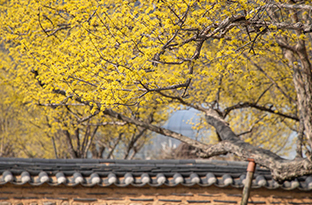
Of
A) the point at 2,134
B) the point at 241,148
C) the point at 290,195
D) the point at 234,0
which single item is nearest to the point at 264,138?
the point at 290,195

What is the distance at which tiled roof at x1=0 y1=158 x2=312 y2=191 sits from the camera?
16.7ft

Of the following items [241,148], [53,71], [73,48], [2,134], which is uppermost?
[2,134]

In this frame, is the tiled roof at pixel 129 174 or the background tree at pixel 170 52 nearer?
the background tree at pixel 170 52

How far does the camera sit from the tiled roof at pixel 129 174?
5086 mm

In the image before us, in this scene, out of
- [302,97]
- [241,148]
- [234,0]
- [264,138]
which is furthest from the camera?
[264,138]

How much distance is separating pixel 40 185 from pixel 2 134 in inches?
367

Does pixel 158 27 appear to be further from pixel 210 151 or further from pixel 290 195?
pixel 290 195

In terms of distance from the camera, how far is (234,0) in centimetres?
455

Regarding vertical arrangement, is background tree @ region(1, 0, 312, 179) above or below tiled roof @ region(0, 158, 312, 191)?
above

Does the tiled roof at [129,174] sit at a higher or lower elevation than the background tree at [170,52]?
lower

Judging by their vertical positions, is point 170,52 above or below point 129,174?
above

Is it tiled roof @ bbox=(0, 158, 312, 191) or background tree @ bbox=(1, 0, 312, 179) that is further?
tiled roof @ bbox=(0, 158, 312, 191)

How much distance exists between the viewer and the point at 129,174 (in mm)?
5203

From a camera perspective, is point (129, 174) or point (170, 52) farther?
point (129, 174)
